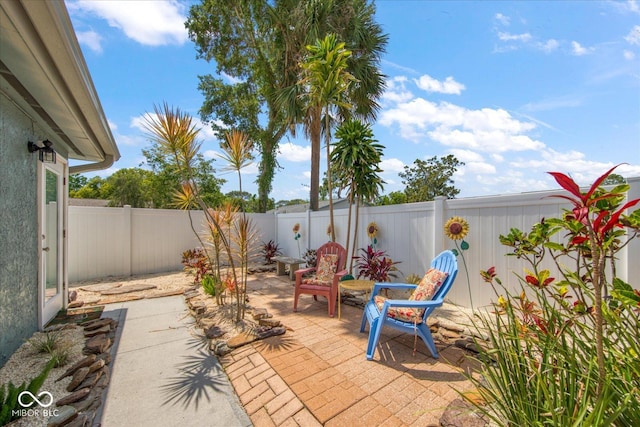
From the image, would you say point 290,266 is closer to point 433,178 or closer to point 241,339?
point 241,339

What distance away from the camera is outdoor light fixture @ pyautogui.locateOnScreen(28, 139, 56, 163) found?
3.18 metres

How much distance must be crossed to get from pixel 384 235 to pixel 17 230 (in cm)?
531

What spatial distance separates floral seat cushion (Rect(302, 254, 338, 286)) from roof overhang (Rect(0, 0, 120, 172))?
354 centimetres

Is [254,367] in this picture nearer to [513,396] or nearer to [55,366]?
[55,366]

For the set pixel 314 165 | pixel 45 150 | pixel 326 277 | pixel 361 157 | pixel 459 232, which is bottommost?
pixel 326 277

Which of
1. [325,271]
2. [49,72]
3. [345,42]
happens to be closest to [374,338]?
[325,271]

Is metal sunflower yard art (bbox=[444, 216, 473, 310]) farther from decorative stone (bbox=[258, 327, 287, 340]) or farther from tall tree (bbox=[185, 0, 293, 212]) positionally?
tall tree (bbox=[185, 0, 293, 212])

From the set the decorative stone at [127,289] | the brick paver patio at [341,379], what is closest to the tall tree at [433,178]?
the decorative stone at [127,289]

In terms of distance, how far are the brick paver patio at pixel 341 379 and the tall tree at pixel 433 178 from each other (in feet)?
62.4

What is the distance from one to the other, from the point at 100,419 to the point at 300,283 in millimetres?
2765

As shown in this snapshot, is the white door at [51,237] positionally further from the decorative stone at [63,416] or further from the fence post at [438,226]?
the fence post at [438,226]

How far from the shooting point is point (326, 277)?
4.59 m

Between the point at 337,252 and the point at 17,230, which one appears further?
the point at 337,252

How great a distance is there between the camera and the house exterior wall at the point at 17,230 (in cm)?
265
